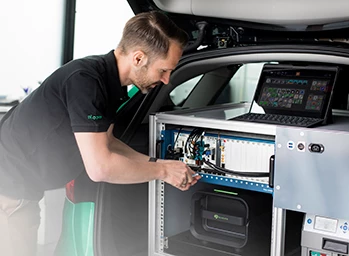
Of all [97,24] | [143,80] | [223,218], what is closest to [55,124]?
[143,80]

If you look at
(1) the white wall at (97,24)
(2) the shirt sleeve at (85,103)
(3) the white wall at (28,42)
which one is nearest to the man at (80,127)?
(2) the shirt sleeve at (85,103)

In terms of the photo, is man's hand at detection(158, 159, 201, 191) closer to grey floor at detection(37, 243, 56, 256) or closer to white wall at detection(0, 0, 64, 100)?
grey floor at detection(37, 243, 56, 256)

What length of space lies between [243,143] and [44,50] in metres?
3.76

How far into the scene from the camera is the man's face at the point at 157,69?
2066 mm

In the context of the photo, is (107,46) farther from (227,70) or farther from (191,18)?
(191,18)

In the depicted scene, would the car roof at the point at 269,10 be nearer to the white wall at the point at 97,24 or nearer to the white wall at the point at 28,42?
the white wall at the point at 28,42

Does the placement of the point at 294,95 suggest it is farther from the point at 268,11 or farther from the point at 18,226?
the point at 18,226

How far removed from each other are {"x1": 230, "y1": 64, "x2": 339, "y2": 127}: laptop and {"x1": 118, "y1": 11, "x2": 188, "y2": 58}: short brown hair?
468mm

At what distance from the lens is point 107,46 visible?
5871mm

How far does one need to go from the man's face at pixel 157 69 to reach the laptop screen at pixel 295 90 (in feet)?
1.62

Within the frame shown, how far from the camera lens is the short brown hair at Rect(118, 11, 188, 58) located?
6.60ft

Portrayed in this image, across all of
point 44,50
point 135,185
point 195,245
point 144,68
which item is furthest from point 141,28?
point 44,50

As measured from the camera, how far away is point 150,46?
202 cm

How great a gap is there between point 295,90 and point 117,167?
2.89 ft
